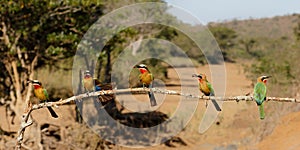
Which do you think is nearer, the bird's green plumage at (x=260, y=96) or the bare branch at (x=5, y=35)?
the bird's green plumage at (x=260, y=96)

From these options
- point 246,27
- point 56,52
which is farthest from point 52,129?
point 246,27

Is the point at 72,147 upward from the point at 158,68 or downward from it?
downward

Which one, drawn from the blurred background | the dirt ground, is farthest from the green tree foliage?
the dirt ground

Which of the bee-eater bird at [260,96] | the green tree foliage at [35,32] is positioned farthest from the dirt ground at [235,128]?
the bee-eater bird at [260,96]

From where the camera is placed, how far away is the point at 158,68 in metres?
23.7

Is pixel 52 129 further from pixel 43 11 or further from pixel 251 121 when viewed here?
pixel 251 121

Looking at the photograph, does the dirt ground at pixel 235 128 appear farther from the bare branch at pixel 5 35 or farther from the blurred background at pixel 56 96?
the bare branch at pixel 5 35

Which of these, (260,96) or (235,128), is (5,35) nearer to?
Result: (260,96)

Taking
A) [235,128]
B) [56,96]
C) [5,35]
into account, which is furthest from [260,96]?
[56,96]

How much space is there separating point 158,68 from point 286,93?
8.95 m

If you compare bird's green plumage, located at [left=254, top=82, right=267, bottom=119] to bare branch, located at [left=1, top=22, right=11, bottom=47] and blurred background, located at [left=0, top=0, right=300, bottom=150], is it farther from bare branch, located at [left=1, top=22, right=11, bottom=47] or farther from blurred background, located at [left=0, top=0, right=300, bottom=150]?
bare branch, located at [left=1, top=22, right=11, bottom=47]

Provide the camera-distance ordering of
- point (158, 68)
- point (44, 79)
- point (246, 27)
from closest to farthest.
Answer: point (44, 79), point (158, 68), point (246, 27)

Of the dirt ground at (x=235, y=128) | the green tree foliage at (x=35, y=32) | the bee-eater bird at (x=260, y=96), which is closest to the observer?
the bee-eater bird at (x=260, y=96)

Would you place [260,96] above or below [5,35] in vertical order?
below
